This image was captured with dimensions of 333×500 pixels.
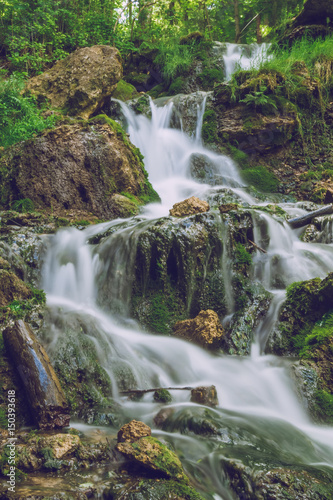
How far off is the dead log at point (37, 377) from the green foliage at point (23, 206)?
369cm

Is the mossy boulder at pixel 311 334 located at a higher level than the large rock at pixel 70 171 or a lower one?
lower

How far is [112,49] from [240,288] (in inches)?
301

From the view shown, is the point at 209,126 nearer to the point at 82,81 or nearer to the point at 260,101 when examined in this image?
the point at 260,101

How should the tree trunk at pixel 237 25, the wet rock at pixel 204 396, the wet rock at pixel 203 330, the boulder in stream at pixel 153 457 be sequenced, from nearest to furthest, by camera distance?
1. the boulder in stream at pixel 153 457
2. the wet rock at pixel 204 396
3. the wet rock at pixel 203 330
4. the tree trunk at pixel 237 25

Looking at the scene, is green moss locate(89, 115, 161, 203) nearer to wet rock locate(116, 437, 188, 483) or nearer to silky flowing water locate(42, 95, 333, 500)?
silky flowing water locate(42, 95, 333, 500)

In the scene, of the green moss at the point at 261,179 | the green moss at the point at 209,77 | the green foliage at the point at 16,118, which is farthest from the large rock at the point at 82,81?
the green moss at the point at 261,179

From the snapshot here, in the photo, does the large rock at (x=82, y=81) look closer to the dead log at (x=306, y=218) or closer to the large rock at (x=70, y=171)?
the large rock at (x=70, y=171)

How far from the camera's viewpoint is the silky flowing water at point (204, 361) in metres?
2.95

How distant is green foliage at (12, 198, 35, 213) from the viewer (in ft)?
22.6

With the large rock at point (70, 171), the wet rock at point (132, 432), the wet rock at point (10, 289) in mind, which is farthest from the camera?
the large rock at point (70, 171)

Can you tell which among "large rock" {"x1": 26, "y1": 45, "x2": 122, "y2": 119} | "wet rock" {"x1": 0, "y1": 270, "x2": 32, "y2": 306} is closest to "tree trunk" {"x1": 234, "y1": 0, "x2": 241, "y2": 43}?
"large rock" {"x1": 26, "y1": 45, "x2": 122, "y2": 119}

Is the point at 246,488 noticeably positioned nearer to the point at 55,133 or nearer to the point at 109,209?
the point at 109,209

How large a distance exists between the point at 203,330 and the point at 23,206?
407 cm

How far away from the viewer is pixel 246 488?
2.46m
